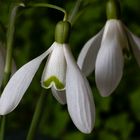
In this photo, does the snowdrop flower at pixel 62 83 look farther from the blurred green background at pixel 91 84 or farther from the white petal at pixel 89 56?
the blurred green background at pixel 91 84

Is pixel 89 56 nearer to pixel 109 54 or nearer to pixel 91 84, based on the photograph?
pixel 109 54

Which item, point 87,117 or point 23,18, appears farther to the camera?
point 23,18

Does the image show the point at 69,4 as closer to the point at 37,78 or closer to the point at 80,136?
the point at 37,78

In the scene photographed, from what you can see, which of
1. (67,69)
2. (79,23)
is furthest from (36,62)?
(79,23)

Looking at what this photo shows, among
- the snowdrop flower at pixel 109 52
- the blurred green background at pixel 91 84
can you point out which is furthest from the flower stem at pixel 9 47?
the blurred green background at pixel 91 84

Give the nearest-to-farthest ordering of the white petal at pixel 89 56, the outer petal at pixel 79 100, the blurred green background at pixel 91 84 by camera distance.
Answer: the outer petal at pixel 79 100 < the white petal at pixel 89 56 < the blurred green background at pixel 91 84

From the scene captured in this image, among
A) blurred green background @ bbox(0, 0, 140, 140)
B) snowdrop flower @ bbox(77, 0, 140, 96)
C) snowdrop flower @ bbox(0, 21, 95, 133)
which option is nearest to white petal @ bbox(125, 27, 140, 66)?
snowdrop flower @ bbox(77, 0, 140, 96)

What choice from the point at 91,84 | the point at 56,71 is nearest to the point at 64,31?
the point at 56,71
